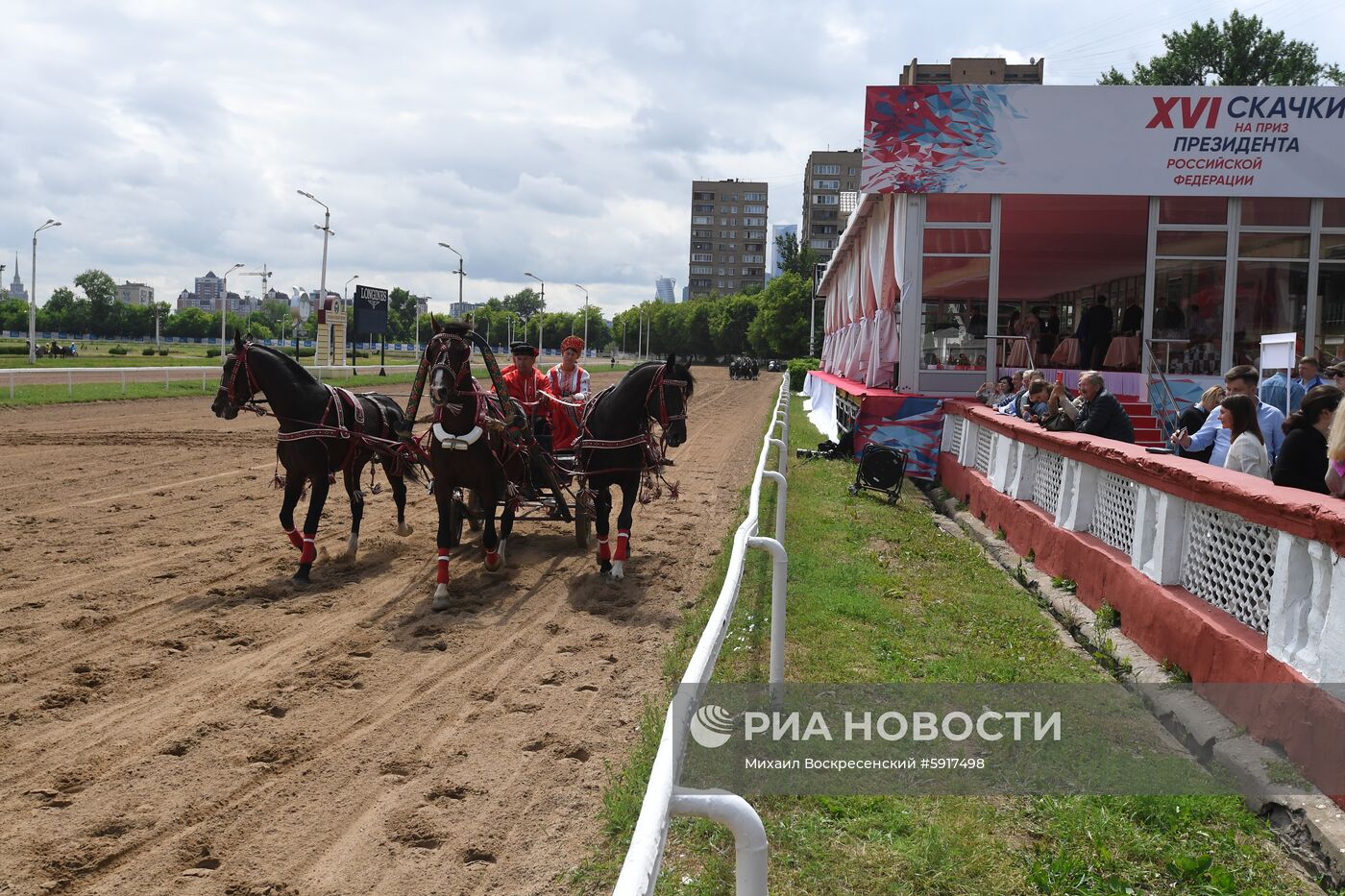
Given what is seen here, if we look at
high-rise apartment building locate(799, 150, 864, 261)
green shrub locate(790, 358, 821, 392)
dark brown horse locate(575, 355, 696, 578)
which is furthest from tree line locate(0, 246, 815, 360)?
dark brown horse locate(575, 355, 696, 578)

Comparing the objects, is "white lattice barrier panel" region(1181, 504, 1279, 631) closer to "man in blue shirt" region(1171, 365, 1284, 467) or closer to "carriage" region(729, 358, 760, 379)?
"man in blue shirt" region(1171, 365, 1284, 467)

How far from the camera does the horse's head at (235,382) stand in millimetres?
8188

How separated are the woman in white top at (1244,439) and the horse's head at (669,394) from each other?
12.7 feet

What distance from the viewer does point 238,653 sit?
19.6 feet

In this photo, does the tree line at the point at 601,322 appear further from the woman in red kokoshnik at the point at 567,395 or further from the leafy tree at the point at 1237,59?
the woman in red kokoshnik at the point at 567,395

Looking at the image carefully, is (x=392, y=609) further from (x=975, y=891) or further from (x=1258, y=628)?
(x=1258, y=628)

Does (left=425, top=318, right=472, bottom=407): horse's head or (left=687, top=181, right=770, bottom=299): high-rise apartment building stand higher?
(left=687, top=181, right=770, bottom=299): high-rise apartment building

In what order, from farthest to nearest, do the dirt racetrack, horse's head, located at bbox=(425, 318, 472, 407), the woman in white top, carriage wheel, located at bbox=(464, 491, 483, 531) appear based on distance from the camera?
carriage wheel, located at bbox=(464, 491, 483, 531)
horse's head, located at bbox=(425, 318, 472, 407)
the woman in white top
the dirt racetrack

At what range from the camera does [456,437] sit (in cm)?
753

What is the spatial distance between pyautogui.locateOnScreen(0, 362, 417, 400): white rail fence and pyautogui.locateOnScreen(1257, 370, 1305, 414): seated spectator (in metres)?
22.6

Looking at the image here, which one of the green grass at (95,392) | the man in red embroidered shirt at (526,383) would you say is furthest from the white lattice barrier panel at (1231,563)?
the green grass at (95,392)

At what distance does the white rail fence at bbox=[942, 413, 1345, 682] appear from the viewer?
3.98m

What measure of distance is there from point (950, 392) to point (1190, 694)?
440 inches

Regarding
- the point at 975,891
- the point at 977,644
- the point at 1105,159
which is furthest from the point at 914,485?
the point at 975,891
